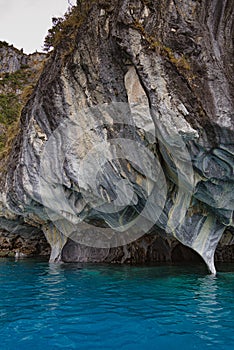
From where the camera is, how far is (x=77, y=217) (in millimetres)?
14758

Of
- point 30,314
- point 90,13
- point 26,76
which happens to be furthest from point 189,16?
point 26,76

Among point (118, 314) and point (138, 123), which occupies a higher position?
point (138, 123)

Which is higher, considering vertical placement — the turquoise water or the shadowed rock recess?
the shadowed rock recess

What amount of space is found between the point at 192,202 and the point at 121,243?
24.3ft

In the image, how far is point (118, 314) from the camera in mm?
6516

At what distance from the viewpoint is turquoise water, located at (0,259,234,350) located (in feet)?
16.5

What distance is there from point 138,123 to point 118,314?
5.35 metres

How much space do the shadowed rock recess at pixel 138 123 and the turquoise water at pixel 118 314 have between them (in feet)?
9.57

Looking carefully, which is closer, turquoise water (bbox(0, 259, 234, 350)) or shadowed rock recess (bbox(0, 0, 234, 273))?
turquoise water (bbox(0, 259, 234, 350))

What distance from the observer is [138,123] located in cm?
977

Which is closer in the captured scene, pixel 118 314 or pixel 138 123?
pixel 118 314

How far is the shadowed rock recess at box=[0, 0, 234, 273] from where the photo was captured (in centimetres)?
921

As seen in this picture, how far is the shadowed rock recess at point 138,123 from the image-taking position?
30.2ft

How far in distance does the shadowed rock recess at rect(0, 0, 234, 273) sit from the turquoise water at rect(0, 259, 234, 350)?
9.57 feet
